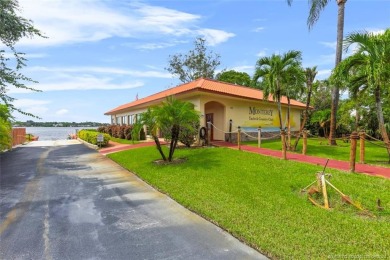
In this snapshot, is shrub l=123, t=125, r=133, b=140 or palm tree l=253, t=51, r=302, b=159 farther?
shrub l=123, t=125, r=133, b=140

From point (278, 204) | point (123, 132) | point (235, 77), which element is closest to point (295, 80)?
point (278, 204)

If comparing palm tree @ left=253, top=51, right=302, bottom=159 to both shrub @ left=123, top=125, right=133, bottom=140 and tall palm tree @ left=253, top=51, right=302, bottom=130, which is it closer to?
tall palm tree @ left=253, top=51, right=302, bottom=130

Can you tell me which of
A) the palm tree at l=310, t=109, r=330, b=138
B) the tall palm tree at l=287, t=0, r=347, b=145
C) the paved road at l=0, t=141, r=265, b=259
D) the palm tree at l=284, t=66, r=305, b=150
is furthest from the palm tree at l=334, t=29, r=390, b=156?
the palm tree at l=310, t=109, r=330, b=138

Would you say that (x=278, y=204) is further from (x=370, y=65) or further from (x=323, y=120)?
(x=323, y=120)

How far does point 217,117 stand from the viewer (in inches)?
774

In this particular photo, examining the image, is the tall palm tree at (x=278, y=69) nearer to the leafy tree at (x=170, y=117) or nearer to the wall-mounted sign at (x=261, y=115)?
the leafy tree at (x=170, y=117)

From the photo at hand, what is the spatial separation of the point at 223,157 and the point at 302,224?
6.84 meters

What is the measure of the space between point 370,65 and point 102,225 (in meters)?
9.76

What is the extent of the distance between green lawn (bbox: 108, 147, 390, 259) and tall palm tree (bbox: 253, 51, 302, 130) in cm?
421

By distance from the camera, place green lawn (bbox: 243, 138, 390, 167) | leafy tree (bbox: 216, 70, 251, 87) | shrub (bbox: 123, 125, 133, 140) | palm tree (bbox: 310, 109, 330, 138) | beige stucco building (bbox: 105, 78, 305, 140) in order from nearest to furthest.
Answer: green lawn (bbox: 243, 138, 390, 167), beige stucco building (bbox: 105, 78, 305, 140), shrub (bbox: 123, 125, 133, 140), palm tree (bbox: 310, 109, 330, 138), leafy tree (bbox: 216, 70, 251, 87)

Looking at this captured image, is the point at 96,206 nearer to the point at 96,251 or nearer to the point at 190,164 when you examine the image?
the point at 96,251

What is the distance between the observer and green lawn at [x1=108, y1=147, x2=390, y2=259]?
14.9 ft

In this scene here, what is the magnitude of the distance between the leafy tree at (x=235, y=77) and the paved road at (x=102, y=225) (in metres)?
38.9

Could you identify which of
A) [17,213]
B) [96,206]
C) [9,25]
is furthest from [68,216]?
[9,25]
